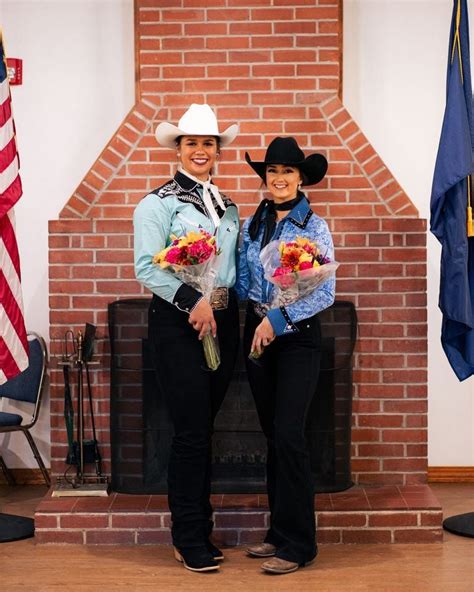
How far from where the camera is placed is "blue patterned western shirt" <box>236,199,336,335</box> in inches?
155

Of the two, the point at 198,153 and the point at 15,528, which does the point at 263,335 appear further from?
the point at 15,528

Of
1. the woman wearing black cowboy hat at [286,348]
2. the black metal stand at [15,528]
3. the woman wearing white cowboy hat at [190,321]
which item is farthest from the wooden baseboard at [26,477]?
the woman wearing black cowboy hat at [286,348]

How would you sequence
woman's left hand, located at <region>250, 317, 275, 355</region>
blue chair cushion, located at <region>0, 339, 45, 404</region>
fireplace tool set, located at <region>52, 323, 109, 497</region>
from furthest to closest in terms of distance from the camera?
blue chair cushion, located at <region>0, 339, 45, 404</region>, fireplace tool set, located at <region>52, 323, 109, 497</region>, woman's left hand, located at <region>250, 317, 275, 355</region>

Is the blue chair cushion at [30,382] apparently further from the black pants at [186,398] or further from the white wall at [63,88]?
the black pants at [186,398]

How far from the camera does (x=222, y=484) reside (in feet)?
15.7

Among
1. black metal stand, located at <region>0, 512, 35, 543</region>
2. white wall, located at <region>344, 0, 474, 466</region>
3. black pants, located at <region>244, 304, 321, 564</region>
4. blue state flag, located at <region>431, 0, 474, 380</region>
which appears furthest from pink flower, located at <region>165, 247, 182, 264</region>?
white wall, located at <region>344, 0, 474, 466</region>

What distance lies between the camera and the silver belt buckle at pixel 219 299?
4.03 metres

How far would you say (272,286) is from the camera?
4.06 meters

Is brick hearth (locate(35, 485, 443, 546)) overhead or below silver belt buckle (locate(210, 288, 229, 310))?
below

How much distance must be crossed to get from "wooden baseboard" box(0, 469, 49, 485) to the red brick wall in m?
0.76

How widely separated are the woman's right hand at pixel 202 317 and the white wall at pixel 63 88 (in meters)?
1.91

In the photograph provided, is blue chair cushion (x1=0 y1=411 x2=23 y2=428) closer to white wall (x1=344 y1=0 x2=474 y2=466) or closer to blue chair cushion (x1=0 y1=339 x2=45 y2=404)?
blue chair cushion (x1=0 y1=339 x2=45 y2=404)

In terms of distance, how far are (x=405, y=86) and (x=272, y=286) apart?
2.00 meters

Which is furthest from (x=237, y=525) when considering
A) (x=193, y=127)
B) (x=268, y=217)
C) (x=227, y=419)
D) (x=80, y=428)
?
(x=193, y=127)
